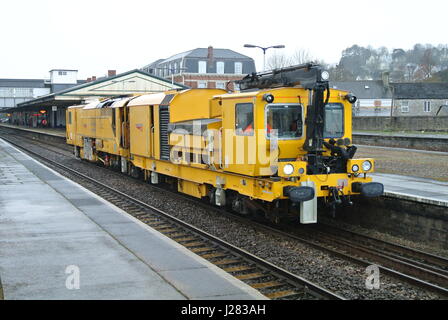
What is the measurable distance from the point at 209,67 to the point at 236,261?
64566 millimetres

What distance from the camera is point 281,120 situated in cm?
1112

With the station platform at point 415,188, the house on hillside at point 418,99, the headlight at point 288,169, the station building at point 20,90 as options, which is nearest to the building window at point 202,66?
the house on hillside at point 418,99

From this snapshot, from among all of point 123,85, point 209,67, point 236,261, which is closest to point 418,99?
point 209,67

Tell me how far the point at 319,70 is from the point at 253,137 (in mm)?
1947

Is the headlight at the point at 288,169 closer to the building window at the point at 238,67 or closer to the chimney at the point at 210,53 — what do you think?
the chimney at the point at 210,53

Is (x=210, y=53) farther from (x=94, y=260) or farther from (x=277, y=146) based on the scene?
(x=94, y=260)

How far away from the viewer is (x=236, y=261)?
9.45 m

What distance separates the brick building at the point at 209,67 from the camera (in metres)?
70.9

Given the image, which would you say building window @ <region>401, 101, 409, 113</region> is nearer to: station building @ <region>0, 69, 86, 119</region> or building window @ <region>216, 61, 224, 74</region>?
building window @ <region>216, 61, 224, 74</region>

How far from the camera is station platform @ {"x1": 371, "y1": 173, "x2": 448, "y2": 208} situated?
11.5 metres

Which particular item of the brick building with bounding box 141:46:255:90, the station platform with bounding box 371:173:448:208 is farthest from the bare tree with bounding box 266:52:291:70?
the station platform with bounding box 371:173:448:208

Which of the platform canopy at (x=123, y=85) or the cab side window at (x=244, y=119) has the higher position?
the platform canopy at (x=123, y=85)

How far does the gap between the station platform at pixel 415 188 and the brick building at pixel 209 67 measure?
54823 mm

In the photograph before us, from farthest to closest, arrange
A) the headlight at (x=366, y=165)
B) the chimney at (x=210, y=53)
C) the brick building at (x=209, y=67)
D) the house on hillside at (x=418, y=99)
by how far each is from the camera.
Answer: the chimney at (x=210, y=53) → the brick building at (x=209, y=67) → the house on hillside at (x=418, y=99) → the headlight at (x=366, y=165)
